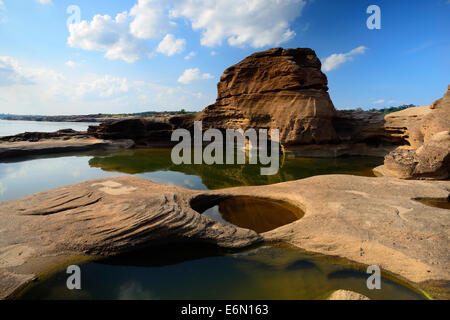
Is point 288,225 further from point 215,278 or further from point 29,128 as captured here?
point 29,128

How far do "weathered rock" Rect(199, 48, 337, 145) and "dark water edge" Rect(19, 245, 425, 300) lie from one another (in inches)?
535

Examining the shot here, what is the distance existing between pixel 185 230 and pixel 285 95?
597 inches

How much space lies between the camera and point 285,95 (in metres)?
17.0

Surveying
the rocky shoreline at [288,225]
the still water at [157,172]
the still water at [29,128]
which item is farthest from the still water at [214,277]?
the still water at [29,128]

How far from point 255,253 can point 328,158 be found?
1441cm

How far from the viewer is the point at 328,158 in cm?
1639

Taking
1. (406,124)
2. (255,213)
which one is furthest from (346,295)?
(406,124)

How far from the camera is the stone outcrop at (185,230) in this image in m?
3.47

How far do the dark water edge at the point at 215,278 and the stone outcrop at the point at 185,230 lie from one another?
0.75ft

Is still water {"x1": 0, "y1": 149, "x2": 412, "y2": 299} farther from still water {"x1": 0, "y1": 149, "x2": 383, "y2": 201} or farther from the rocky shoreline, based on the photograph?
still water {"x1": 0, "y1": 149, "x2": 383, "y2": 201}

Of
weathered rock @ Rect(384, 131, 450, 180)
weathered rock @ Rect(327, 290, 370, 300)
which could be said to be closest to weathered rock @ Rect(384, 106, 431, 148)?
weathered rock @ Rect(384, 131, 450, 180)

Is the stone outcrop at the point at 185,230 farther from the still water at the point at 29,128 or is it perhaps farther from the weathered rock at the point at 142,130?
the still water at the point at 29,128

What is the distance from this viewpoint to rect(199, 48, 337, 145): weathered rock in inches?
639
